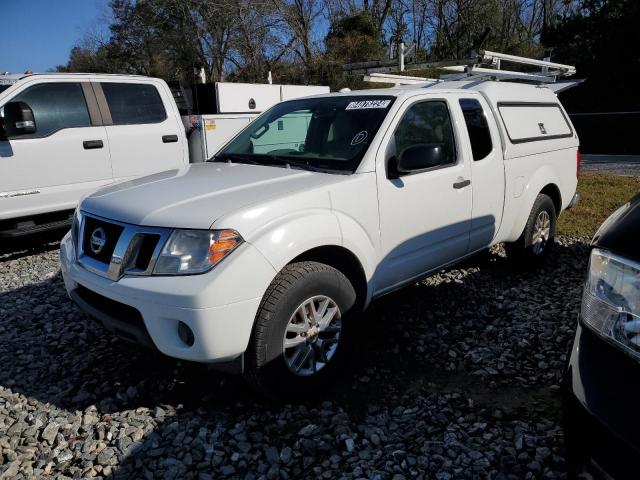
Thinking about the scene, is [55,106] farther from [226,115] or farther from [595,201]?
[595,201]

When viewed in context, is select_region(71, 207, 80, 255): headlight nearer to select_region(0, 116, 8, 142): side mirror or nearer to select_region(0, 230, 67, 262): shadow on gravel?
select_region(0, 116, 8, 142): side mirror

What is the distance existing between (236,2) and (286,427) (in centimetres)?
2645

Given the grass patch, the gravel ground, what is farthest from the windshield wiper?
the grass patch

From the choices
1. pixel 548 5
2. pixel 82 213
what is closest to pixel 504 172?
pixel 82 213

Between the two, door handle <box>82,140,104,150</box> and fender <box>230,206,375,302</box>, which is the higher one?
door handle <box>82,140,104,150</box>

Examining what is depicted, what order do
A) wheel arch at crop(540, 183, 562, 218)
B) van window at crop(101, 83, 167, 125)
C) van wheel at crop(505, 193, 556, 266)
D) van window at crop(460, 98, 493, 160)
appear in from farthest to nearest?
1. van window at crop(101, 83, 167, 125)
2. wheel arch at crop(540, 183, 562, 218)
3. van wheel at crop(505, 193, 556, 266)
4. van window at crop(460, 98, 493, 160)

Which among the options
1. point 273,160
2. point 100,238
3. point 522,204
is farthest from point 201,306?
point 522,204

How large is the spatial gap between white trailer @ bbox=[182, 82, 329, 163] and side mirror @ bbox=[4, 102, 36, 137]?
86.5 inches

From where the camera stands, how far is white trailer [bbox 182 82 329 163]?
23.2 ft

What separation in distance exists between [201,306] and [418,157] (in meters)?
1.64

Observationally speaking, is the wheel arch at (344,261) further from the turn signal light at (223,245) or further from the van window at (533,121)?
the van window at (533,121)

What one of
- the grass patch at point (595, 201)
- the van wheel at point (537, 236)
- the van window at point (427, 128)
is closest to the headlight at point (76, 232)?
the van window at point (427, 128)

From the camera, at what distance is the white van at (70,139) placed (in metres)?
5.23

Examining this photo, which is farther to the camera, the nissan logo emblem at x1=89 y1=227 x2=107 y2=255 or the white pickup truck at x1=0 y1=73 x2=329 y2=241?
the white pickup truck at x1=0 y1=73 x2=329 y2=241
